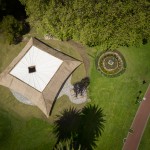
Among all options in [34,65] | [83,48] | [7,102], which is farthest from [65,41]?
[7,102]

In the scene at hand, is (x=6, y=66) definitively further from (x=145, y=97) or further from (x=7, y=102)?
(x=145, y=97)

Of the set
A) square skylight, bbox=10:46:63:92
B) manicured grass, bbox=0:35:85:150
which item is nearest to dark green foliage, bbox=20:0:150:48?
square skylight, bbox=10:46:63:92

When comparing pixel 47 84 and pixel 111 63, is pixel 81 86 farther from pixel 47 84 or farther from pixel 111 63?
pixel 111 63

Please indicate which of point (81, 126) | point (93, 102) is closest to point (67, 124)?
point (81, 126)

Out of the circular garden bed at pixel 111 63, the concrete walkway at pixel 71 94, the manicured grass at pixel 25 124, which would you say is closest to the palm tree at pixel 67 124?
the manicured grass at pixel 25 124

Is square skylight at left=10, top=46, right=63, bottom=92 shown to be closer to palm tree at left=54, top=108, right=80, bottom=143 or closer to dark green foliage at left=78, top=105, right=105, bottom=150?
palm tree at left=54, top=108, right=80, bottom=143
